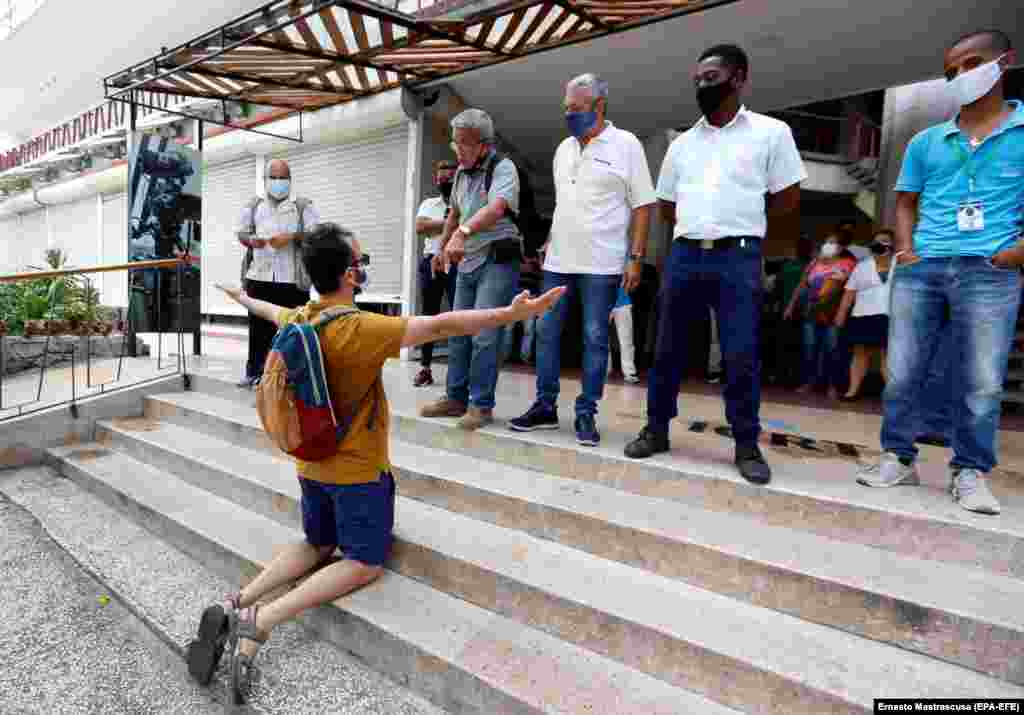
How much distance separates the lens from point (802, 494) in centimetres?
238

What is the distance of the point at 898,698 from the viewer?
66.1 inches

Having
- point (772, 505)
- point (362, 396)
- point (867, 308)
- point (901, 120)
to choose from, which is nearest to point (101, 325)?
point (362, 396)

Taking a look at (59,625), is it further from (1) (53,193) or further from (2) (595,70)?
(1) (53,193)

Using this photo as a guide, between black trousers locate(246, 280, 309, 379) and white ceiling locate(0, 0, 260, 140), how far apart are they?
625 cm

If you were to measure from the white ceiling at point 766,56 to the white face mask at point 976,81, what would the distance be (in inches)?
110

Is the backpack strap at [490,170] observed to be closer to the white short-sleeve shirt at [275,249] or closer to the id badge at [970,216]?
the white short-sleeve shirt at [275,249]

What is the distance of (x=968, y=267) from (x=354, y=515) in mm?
2722

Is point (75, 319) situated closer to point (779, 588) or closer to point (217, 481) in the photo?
point (217, 481)

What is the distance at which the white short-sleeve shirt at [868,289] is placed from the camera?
505 cm

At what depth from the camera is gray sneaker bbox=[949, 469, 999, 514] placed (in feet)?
7.27

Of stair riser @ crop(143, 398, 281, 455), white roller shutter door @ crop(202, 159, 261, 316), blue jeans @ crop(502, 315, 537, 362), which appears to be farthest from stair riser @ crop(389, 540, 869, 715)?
white roller shutter door @ crop(202, 159, 261, 316)

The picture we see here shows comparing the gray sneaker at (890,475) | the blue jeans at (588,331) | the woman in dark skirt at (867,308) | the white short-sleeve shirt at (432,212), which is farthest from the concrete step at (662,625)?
the woman in dark skirt at (867,308)

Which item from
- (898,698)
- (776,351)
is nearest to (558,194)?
(898,698)

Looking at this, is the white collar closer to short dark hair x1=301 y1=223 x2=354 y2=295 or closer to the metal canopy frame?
short dark hair x1=301 y1=223 x2=354 y2=295
